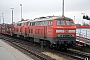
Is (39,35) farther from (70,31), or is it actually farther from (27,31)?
(27,31)

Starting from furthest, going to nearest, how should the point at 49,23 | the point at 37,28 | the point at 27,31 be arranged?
1. the point at 27,31
2. the point at 37,28
3. the point at 49,23

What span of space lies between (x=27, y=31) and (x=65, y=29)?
493 inches

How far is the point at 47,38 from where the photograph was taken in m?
22.6

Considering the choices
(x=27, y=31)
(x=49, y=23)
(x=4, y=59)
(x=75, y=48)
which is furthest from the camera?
(x=27, y=31)

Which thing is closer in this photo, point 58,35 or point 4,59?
point 4,59

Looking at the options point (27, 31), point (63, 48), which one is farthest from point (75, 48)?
point (27, 31)

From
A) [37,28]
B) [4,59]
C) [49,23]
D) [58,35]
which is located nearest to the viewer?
[4,59]

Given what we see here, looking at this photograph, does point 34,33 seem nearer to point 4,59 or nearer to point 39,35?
point 39,35

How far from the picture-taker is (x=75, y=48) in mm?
24625

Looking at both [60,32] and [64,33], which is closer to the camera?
[60,32]

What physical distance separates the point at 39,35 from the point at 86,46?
601 cm

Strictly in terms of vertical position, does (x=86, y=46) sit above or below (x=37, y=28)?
below

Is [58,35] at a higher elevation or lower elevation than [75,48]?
higher

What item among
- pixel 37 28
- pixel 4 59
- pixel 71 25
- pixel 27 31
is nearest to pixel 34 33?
pixel 37 28
